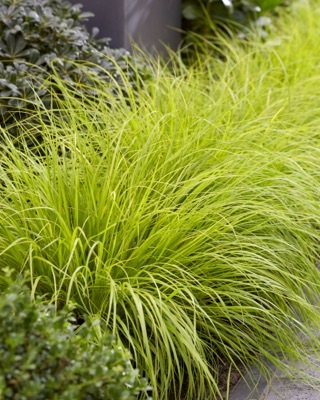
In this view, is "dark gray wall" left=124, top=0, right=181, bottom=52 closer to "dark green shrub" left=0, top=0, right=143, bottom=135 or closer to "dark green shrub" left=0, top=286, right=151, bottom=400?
"dark green shrub" left=0, top=0, right=143, bottom=135

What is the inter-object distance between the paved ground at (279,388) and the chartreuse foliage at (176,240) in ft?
0.19

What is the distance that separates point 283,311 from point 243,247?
275 millimetres

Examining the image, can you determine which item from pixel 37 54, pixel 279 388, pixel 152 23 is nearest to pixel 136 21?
pixel 152 23

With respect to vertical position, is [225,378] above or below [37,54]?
below

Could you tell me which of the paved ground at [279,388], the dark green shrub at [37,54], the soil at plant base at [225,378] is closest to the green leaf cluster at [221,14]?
the dark green shrub at [37,54]

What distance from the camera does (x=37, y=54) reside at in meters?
3.80

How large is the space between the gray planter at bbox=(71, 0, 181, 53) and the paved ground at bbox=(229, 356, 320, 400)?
2.41 m

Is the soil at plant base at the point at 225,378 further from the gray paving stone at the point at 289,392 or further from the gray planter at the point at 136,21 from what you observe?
the gray planter at the point at 136,21

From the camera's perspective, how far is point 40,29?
3916 mm

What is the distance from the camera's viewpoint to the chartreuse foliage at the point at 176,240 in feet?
8.93

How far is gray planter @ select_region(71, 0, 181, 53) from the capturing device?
4629 millimetres

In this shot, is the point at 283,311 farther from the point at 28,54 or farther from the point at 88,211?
the point at 28,54

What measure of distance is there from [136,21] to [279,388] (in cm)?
267

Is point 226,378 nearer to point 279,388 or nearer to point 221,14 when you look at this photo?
point 279,388
